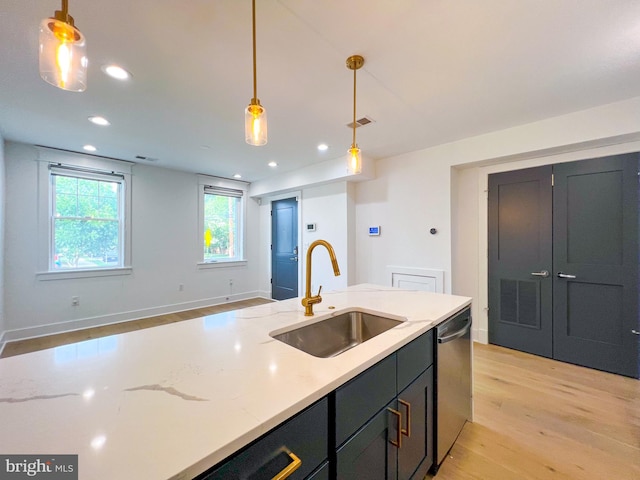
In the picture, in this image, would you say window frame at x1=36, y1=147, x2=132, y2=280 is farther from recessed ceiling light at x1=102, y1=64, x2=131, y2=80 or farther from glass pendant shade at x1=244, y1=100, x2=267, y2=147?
glass pendant shade at x1=244, y1=100, x2=267, y2=147

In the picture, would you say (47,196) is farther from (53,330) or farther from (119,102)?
(119,102)

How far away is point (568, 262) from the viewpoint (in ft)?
9.46

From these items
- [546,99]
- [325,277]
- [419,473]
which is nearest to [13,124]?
[325,277]

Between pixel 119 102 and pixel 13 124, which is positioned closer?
pixel 119 102

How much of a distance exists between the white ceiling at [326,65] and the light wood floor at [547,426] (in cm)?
257

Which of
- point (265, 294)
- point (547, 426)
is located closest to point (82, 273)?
point (265, 294)

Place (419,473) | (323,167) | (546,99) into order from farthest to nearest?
(323,167) → (546,99) → (419,473)

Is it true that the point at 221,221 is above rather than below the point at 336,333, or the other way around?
above

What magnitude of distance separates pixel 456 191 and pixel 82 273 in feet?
17.9

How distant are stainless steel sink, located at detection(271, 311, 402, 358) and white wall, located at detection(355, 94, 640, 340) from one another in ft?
7.24

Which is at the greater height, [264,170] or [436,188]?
[264,170]

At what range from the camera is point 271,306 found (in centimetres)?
169

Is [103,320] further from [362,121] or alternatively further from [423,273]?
[423,273]

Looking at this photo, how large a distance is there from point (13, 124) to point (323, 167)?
3681 mm
